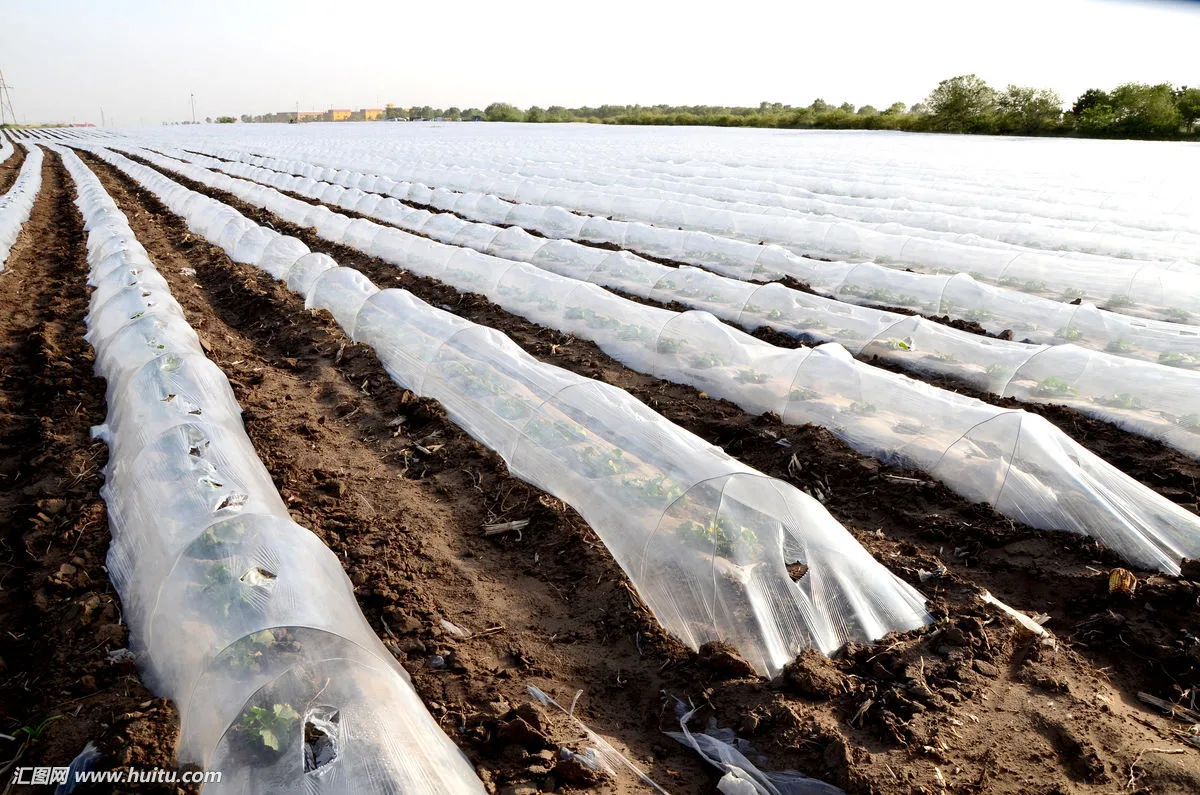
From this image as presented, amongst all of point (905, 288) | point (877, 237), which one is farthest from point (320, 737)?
point (877, 237)

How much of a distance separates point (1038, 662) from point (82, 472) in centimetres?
627

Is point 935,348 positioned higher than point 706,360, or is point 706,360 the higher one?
point 935,348

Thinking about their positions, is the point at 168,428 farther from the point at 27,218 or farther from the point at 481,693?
the point at 27,218

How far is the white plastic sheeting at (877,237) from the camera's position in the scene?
9000mm

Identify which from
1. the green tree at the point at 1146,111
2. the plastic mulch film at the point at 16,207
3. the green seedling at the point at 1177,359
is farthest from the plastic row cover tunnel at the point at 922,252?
the green tree at the point at 1146,111

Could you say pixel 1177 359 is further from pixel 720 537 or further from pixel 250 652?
pixel 250 652

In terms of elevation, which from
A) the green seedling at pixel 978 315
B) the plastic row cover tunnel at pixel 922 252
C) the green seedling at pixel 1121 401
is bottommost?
the green seedling at pixel 1121 401

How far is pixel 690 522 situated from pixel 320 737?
82.9 inches

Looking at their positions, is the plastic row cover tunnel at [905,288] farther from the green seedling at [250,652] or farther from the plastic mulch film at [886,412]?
the green seedling at [250,652]

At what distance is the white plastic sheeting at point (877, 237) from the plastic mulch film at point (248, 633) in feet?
32.8

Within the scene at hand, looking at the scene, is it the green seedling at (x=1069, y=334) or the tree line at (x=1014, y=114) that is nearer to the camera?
the green seedling at (x=1069, y=334)

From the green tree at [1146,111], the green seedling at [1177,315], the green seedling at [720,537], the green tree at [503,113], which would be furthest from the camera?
the green tree at [503,113]

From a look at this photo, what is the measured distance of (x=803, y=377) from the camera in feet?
20.0

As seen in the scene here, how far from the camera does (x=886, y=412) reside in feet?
18.3
